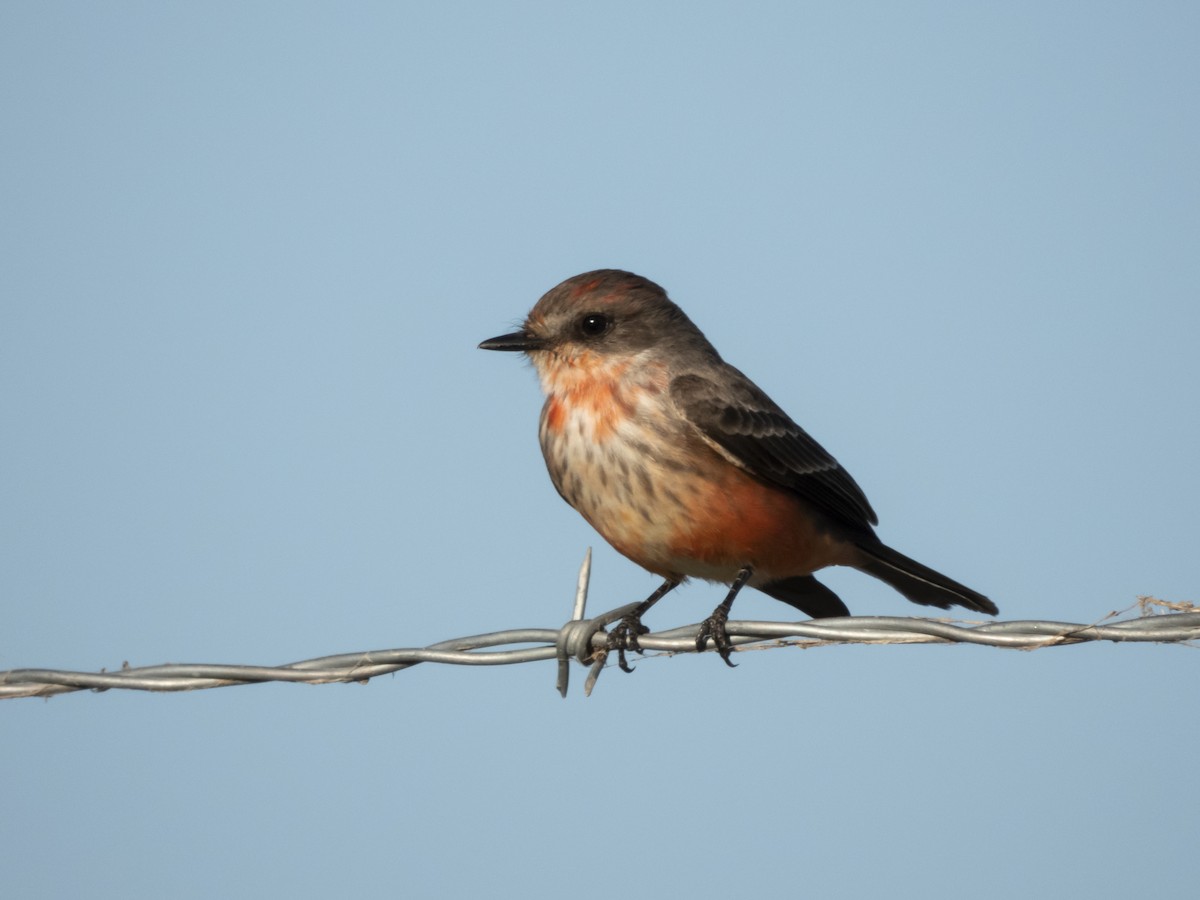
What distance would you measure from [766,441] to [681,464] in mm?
548

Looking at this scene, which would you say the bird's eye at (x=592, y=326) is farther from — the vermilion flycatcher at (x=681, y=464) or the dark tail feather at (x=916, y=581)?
the dark tail feather at (x=916, y=581)

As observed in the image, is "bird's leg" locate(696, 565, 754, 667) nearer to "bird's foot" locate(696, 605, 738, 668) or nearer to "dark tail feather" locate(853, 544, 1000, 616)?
"bird's foot" locate(696, 605, 738, 668)

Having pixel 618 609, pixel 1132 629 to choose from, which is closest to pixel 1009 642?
pixel 1132 629

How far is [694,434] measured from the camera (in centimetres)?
612

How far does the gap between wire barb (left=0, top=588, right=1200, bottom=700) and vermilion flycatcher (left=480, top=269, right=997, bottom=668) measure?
2.99 feet

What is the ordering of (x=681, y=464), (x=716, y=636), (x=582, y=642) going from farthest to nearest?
(x=681, y=464) < (x=716, y=636) < (x=582, y=642)

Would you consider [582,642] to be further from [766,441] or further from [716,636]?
[766,441]

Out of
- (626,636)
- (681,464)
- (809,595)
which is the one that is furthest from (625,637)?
(809,595)

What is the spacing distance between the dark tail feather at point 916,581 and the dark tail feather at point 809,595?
8.3 inches

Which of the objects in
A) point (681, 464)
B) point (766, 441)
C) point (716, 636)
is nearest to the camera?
point (716, 636)

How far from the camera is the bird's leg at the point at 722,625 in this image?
15.8ft

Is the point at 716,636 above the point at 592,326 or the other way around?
the other way around

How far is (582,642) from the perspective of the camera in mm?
4500

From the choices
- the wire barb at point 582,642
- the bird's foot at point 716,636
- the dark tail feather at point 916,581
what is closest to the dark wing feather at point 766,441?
the dark tail feather at point 916,581
